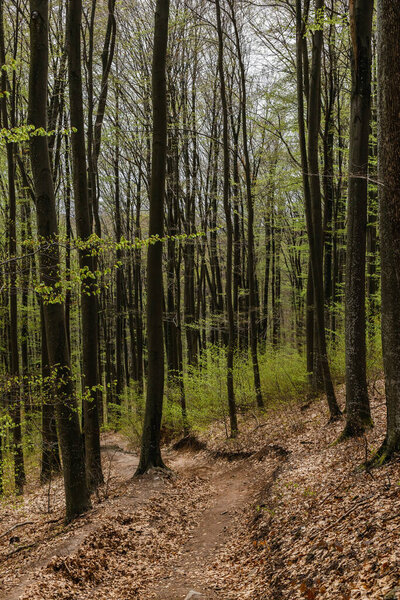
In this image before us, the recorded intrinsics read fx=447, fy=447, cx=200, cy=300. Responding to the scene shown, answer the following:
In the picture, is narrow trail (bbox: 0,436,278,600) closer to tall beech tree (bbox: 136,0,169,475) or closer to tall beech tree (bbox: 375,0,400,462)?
tall beech tree (bbox: 136,0,169,475)

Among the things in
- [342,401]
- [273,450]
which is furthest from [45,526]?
[342,401]

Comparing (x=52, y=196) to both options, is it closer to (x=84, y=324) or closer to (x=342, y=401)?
(x=84, y=324)

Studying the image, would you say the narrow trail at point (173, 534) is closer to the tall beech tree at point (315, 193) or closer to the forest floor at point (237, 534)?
the forest floor at point (237, 534)

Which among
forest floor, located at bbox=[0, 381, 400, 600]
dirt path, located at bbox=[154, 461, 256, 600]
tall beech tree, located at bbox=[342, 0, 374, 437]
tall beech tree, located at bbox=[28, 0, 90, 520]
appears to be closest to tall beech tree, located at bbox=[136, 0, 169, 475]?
forest floor, located at bbox=[0, 381, 400, 600]

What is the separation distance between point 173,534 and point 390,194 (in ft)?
19.9

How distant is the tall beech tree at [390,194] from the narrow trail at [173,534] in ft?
9.62

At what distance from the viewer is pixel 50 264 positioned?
7227 millimetres

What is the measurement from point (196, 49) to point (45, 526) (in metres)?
14.7

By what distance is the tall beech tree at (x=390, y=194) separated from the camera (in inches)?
191

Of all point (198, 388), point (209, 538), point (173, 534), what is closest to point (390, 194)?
point (209, 538)

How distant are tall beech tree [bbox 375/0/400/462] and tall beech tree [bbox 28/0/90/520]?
475 cm

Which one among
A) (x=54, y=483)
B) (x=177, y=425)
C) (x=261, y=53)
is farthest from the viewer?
(x=177, y=425)

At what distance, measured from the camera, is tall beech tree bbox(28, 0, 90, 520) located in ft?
23.9

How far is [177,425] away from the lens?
16.4m
